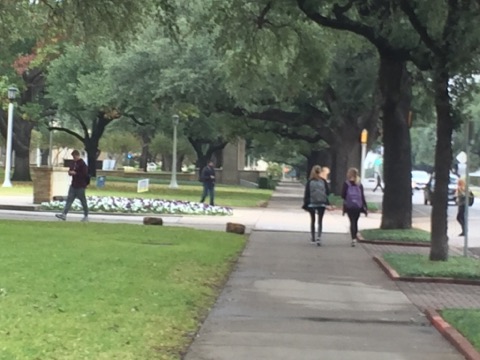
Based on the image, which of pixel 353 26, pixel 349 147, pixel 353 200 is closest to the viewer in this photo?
pixel 353 26

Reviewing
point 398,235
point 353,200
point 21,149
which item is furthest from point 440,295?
point 21,149

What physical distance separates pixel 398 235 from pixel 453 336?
1118 centimetres

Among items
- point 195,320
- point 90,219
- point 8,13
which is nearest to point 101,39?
point 8,13

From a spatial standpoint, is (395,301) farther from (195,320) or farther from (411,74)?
(411,74)

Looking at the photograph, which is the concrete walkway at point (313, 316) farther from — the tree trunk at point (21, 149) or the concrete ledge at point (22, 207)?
the tree trunk at point (21, 149)

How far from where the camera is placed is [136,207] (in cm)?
2467

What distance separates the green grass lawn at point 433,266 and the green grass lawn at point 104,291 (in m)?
2.71

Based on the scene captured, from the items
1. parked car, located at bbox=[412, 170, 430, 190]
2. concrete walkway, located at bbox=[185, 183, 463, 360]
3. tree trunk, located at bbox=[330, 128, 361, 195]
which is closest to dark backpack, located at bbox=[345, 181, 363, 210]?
concrete walkway, located at bbox=[185, 183, 463, 360]

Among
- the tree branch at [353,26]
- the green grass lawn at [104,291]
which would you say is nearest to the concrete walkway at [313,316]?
the green grass lawn at [104,291]

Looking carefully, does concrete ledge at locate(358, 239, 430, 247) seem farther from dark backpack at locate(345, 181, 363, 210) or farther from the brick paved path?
the brick paved path

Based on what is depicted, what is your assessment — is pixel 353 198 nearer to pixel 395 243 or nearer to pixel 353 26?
pixel 395 243

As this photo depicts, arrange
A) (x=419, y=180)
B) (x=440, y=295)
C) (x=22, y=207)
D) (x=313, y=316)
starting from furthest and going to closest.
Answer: (x=419, y=180)
(x=22, y=207)
(x=440, y=295)
(x=313, y=316)

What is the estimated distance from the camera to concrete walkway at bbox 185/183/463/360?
7.28 m

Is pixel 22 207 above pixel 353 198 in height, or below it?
below
